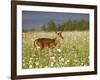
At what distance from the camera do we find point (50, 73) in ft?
6.48

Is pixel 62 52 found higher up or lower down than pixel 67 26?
lower down

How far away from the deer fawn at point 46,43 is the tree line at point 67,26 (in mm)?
61

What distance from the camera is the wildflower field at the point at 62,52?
6.29 ft

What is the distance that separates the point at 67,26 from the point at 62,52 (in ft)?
0.81

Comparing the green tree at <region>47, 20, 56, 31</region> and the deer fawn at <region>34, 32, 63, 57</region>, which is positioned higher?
the green tree at <region>47, 20, 56, 31</region>

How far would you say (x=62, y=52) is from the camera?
6.64ft

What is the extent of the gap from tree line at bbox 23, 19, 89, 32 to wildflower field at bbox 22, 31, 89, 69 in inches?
1.5

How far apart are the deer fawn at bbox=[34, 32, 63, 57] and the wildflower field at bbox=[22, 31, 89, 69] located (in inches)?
1.1

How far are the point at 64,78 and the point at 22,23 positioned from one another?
639 millimetres

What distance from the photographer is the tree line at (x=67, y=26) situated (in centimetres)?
198

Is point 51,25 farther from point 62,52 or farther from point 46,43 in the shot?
point 62,52

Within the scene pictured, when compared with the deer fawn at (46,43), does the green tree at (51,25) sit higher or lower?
higher

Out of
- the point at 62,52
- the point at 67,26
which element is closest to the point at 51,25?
the point at 67,26

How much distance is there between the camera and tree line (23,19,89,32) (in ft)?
6.49
